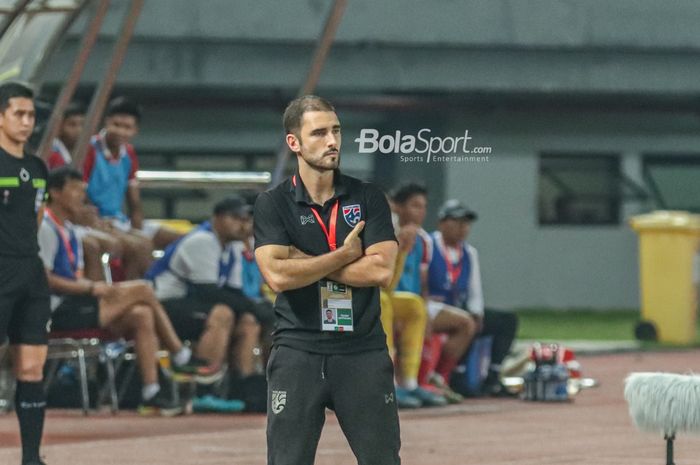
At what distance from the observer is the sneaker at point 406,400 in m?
14.0

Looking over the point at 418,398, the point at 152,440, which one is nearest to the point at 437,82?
the point at 418,398

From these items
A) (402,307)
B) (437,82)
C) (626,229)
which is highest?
(437,82)

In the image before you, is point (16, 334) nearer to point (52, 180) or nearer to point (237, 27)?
point (52, 180)

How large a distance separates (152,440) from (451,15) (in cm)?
1799

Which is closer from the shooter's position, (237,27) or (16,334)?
(16,334)

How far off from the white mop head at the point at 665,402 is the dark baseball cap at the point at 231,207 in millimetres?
5749

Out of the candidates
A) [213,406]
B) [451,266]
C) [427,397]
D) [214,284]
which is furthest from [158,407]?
[451,266]

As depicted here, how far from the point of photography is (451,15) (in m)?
28.5

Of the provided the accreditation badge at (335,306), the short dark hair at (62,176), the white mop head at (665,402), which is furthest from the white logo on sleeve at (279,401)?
the short dark hair at (62,176)

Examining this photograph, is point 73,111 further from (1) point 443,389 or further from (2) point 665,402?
(2) point 665,402

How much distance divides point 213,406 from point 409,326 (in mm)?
1702

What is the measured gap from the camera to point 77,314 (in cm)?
1293

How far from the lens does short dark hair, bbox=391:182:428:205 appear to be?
14.2 m

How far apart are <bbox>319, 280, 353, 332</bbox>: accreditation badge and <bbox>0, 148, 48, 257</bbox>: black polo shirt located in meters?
3.64
